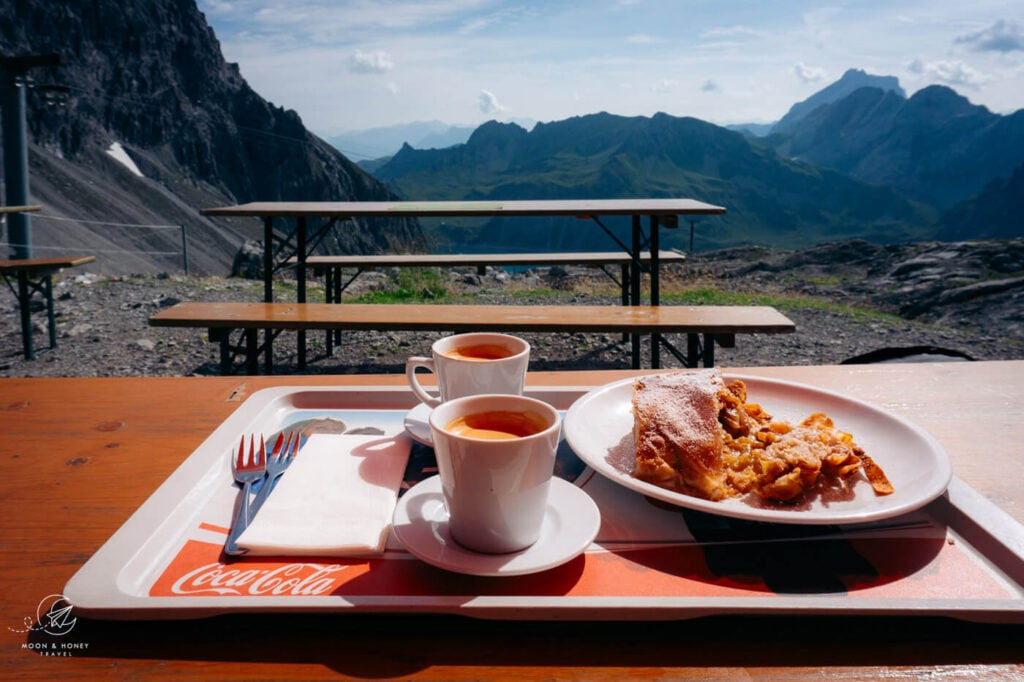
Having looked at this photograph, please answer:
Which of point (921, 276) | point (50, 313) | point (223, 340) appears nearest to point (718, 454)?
point (223, 340)

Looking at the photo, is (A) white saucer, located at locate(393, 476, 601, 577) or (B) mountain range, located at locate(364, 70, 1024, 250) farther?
(B) mountain range, located at locate(364, 70, 1024, 250)

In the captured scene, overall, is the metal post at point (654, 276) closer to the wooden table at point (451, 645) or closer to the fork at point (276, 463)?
the fork at point (276, 463)

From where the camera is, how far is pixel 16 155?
28.7 ft

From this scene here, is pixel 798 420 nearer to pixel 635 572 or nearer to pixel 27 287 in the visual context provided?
pixel 635 572

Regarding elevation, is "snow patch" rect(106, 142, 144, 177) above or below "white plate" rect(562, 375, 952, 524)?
above

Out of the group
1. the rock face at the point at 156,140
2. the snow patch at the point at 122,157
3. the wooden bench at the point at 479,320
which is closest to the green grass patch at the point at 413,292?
the wooden bench at the point at 479,320

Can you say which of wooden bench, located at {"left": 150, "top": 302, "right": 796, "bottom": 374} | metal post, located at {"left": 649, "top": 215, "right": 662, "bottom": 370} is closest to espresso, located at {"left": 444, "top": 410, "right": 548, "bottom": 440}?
wooden bench, located at {"left": 150, "top": 302, "right": 796, "bottom": 374}

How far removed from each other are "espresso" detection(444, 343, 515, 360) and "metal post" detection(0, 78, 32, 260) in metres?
9.58

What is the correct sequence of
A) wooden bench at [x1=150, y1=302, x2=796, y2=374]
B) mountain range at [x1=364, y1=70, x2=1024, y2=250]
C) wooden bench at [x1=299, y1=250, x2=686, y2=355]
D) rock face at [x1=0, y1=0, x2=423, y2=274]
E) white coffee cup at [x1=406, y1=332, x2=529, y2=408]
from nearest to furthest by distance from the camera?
1. white coffee cup at [x1=406, y1=332, x2=529, y2=408]
2. wooden bench at [x1=150, y1=302, x2=796, y2=374]
3. wooden bench at [x1=299, y1=250, x2=686, y2=355]
4. rock face at [x1=0, y1=0, x2=423, y2=274]
5. mountain range at [x1=364, y1=70, x2=1024, y2=250]

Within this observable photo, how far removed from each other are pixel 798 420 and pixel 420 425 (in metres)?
0.63

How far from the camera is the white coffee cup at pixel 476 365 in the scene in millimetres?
1054

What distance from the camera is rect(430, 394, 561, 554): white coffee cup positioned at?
2.30 feet

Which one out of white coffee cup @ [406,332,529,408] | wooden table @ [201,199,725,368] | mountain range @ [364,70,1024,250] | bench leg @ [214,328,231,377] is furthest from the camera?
mountain range @ [364,70,1024,250]

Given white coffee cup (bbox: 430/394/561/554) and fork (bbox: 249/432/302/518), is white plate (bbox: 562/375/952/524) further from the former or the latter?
fork (bbox: 249/432/302/518)
